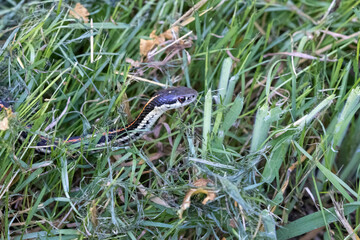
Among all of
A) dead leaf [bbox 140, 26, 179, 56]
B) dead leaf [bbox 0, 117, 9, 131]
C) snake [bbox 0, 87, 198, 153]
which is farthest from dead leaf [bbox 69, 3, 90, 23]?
dead leaf [bbox 0, 117, 9, 131]

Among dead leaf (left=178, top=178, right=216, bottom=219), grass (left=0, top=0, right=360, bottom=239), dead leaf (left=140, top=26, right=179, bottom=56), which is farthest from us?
dead leaf (left=140, top=26, right=179, bottom=56)

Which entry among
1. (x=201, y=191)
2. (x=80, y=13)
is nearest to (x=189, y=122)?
(x=201, y=191)

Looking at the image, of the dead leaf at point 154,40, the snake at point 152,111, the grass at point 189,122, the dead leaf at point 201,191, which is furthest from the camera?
the dead leaf at point 154,40

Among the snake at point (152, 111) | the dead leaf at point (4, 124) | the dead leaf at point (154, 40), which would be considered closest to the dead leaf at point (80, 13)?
the dead leaf at point (154, 40)

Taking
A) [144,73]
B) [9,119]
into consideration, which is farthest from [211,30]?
[9,119]

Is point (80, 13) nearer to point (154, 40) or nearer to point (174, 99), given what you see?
point (154, 40)

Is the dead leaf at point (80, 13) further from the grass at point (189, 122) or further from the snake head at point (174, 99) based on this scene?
the snake head at point (174, 99)

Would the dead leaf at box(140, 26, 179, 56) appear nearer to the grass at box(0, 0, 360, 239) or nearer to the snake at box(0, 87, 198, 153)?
the grass at box(0, 0, 360, 239)
